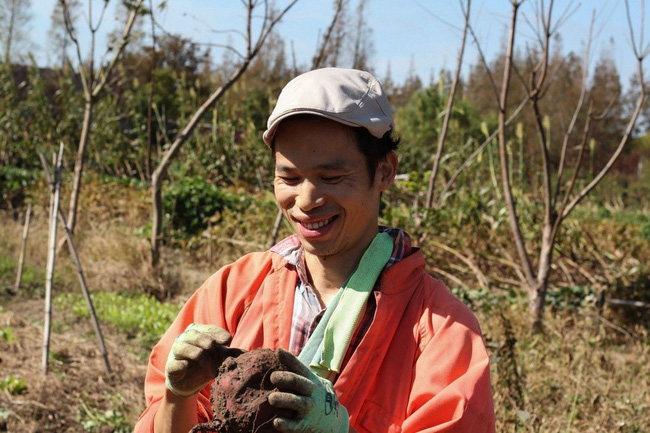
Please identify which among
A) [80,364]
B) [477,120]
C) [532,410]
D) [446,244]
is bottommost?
[80,364]

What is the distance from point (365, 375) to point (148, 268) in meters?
5.20

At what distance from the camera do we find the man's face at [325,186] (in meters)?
1.43

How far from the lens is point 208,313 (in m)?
1.56

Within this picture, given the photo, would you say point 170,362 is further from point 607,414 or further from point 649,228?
point 649,228

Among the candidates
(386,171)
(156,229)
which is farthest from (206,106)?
(386,171)

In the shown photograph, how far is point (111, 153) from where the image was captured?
11750mm

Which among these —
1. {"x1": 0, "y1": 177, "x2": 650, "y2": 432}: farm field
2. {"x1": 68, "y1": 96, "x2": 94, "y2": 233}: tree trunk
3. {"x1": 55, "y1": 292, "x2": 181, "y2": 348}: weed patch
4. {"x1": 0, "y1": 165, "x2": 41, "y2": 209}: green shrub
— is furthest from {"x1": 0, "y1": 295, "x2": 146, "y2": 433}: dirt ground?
{"x1": 0, "y1": 165, "x2": 41, "y2": 209}: green shrub

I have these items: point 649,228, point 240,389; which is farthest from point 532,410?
point 649,228

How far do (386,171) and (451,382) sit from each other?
1.65ft

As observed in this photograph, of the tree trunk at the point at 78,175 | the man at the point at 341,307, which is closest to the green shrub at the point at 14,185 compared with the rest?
the tree trunk at the point at 78,175

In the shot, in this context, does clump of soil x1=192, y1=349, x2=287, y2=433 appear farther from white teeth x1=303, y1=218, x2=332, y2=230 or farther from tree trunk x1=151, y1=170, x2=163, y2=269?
tree trunk x1=151, y1=170, x2=163, y2=269

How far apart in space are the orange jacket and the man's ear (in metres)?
0.18

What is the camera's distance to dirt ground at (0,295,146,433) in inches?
137

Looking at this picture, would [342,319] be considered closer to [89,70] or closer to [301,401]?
[301,401]
